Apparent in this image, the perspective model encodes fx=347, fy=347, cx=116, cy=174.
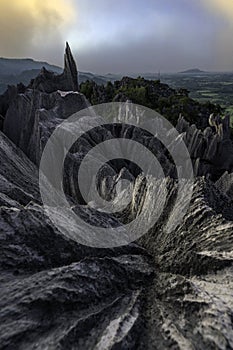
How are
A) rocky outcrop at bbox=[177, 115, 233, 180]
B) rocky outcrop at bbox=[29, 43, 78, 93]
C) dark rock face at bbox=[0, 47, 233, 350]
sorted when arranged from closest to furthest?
dark rock face at bbox=[0, 47, 233, 350] → rocky outcrop at bbox=[177, 115, 233, 180] → rocky outcrop at bbox=[29, 43, 78, 93]

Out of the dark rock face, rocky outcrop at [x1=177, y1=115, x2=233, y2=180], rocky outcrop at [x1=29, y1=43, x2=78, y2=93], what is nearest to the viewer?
the dark rock face

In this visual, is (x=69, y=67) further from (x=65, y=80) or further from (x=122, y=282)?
(x=122, y=282)

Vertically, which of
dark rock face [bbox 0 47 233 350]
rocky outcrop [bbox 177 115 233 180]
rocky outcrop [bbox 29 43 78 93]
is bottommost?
rocky outcrop [bbox 177 115 233 180]

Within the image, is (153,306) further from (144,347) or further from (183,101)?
(183,101)

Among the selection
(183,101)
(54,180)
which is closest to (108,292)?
(54,180)

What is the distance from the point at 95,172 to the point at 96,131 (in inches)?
338

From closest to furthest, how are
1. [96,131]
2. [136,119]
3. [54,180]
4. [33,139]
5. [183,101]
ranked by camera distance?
[54,180] → [33,139] → [96,131] → [136,119] → [183,101]

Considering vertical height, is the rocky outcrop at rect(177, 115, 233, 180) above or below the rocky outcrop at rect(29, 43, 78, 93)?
below

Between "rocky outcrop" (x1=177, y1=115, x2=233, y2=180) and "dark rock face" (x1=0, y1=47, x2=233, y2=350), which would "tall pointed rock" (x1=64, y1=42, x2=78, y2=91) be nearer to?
"rocky outcrop" (x1=177, y1=115, x2=233, y2=180)

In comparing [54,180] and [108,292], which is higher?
[108,292]

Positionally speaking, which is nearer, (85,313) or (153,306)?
(85,313)

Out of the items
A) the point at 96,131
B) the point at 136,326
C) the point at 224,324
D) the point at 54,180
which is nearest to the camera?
the point at 224,324

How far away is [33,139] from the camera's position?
27891mm

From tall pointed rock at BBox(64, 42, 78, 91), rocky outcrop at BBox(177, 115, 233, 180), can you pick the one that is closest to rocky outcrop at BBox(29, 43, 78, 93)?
tall pointed rock at BBox(64, 42, 78, 91)
